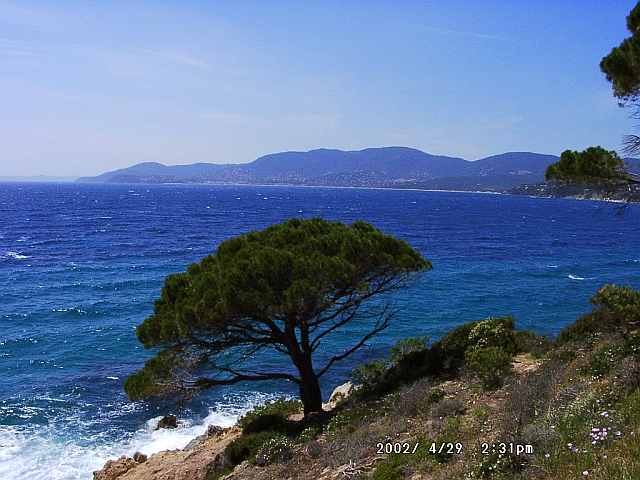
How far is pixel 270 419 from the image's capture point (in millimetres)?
14539

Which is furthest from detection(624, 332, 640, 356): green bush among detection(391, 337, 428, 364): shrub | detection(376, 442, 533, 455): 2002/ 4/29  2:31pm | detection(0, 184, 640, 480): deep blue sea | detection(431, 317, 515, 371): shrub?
detection(391, 337, 428, 364): shrub

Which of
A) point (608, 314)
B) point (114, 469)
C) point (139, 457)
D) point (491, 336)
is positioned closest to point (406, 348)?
point (491, 336)

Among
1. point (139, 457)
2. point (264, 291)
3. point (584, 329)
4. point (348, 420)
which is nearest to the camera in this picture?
point (348, 420)

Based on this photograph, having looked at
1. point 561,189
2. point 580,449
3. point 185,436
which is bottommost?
point 185,436

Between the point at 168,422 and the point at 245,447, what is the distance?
873cm

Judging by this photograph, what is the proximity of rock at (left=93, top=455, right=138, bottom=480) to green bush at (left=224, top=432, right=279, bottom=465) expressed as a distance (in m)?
4.58

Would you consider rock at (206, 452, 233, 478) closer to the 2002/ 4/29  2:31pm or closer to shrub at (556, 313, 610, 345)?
the 2002/ 4/29  2:31pm

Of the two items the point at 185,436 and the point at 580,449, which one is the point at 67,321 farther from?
the point at 580,449

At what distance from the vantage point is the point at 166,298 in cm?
1459

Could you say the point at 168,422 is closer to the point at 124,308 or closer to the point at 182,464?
the point at 182,464

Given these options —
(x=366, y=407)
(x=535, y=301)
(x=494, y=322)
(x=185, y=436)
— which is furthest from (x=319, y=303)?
(x=535, y=301)

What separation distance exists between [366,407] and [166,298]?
6.24 meters

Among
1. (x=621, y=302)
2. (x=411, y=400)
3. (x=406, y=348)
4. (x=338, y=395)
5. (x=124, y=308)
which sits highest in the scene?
(x=621, y=302)

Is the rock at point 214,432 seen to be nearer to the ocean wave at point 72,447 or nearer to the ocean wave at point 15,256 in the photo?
the ocean wave at point 72,447
